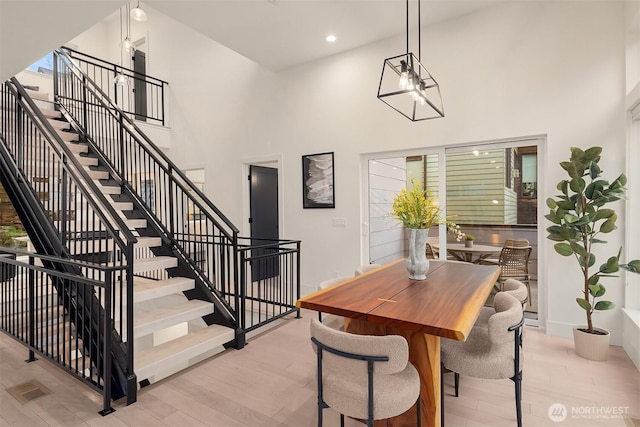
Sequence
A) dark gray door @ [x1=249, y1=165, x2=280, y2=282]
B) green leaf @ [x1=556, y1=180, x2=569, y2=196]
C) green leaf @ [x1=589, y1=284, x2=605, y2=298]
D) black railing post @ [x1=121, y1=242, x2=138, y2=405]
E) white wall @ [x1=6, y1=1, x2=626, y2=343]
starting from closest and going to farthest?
1. black railing post @ [x1=121, y1=242, x2=138, y2=405]
2. green leaf @ [x1=589, y1=284, x2=605, y2=298]
3. green leaf @ [x1=556, y1=180, x2=569, y2=196]
4. white wall @ [x1=6, y1=1, x2=626, y2=343]
5. dark gray door @ [x1=249, y1=165, x2=280, y2=282]

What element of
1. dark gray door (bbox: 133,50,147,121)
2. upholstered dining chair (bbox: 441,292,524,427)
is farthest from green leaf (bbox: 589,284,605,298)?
dark gray door (bbox: 133,50,147,121)

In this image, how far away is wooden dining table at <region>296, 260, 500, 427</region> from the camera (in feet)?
5.66

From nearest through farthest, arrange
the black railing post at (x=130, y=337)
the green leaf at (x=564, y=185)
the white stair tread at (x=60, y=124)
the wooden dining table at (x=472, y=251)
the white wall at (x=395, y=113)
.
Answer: the black railing post at (x=130, y=337)
the green leaf at (x=564, y=185)
the white wall at (x=395, y=113)
the wooden dining table at (x=472, y=251)
the white stair tread at (x=60, y=124)

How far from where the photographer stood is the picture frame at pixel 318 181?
492 cm

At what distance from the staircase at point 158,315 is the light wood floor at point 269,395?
0.17 m

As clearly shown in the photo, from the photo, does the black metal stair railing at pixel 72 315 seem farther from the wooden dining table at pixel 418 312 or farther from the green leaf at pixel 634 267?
the green leaf at pixel 634 267

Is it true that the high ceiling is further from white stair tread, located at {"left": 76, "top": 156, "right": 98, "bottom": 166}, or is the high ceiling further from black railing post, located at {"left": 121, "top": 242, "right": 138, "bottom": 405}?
black railing post, located at {"left": 121, "top": 242, "right": 138, "bottom": 405}

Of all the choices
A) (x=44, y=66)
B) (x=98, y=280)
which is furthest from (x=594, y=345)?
(x=44, y=66)

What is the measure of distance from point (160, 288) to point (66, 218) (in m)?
1.20

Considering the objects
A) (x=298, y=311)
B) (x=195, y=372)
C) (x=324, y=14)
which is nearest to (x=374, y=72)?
(x=324, y=14)

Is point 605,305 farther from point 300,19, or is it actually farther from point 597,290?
point 300,19

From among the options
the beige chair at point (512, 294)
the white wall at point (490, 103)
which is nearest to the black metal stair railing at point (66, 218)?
the beige chair at point (512, 294)

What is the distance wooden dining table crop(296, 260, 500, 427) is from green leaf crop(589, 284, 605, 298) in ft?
4.07

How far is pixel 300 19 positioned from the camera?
12.7 feet
